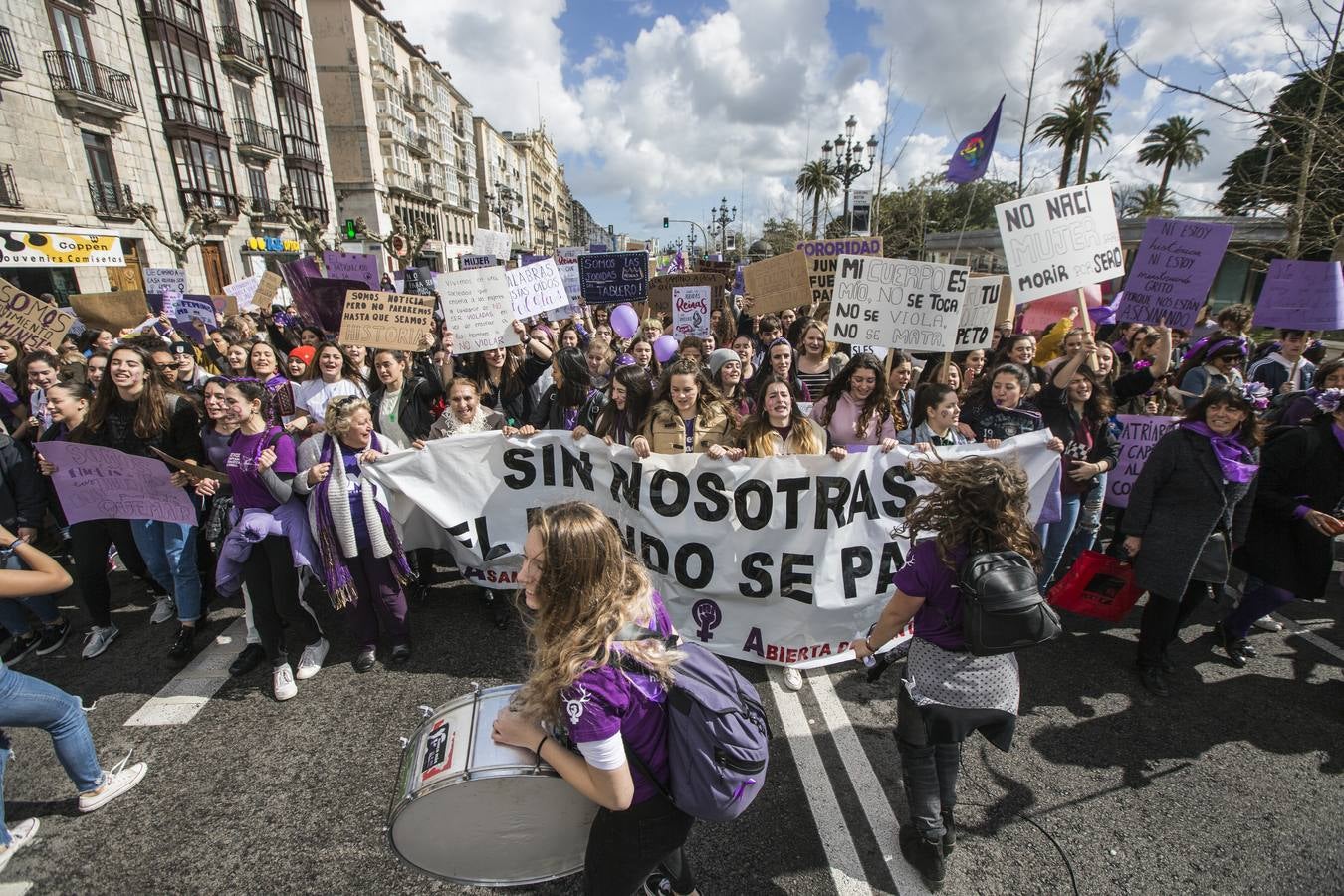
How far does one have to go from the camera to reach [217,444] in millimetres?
3871

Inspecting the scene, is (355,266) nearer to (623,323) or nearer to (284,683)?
(623,323)

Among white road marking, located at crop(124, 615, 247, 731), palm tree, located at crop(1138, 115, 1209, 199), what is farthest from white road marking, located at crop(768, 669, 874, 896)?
palm tree, located at crop(1138, 115, 1209, 199)

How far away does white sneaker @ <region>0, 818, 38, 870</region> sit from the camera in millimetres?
2508

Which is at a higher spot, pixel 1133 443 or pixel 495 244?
pixel 495 244

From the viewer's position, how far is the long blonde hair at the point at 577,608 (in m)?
1.62

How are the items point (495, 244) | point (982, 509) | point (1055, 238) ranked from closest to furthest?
point (982, 509) → point (1055, 238) → point (495, 244)

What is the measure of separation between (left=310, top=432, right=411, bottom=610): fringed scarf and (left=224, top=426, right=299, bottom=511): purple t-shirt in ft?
0.63

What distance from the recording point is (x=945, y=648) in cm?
221

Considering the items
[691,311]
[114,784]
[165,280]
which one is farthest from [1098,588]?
[165,280]

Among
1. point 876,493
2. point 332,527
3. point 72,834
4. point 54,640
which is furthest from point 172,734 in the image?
point 876,493

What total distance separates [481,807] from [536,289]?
586 cm

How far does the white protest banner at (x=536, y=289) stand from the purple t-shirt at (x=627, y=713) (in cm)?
557

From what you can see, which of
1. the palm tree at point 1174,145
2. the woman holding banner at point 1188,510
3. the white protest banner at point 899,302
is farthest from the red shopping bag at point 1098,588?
the palm tree at point 1174,145

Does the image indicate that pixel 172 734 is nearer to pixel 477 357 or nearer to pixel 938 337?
pixel 477 357
